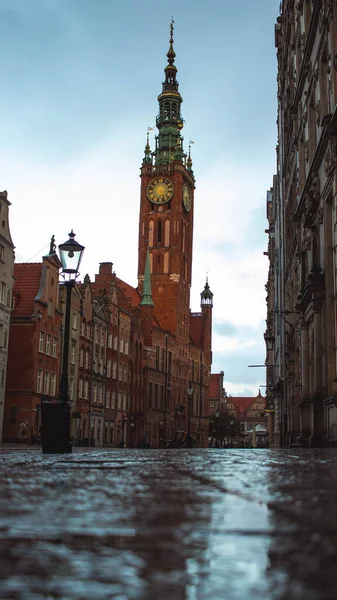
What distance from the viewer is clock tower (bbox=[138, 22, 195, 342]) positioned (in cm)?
9712

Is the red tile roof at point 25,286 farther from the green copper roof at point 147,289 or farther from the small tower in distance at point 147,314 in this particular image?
the green copper roof at point 147,289

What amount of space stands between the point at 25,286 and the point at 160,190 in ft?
189

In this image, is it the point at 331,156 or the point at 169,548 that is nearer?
the point at 169,548

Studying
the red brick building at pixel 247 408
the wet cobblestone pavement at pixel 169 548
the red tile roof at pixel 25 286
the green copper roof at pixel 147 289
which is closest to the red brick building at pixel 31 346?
the red tile roof at pixel 25 286

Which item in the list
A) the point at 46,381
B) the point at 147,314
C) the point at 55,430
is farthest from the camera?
the point at 147,314

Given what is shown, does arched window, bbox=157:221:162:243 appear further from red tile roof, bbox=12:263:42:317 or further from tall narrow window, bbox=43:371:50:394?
tall narrow window, bbox=43:371:50:394

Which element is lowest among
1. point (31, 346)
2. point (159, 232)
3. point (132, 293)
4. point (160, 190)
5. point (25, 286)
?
point (31, 346)

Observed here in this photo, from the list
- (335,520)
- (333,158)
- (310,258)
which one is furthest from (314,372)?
(335,520)

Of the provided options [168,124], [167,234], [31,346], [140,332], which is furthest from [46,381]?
[168,124]

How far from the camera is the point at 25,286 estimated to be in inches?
1908

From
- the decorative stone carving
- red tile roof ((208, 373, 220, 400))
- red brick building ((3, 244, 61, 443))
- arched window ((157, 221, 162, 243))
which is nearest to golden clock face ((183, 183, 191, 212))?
arched window ((157, 221, 162, 243))

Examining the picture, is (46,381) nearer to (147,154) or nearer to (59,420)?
(59,420)

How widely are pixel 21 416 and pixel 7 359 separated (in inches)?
147

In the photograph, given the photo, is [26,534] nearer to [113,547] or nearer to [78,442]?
[113,547]
